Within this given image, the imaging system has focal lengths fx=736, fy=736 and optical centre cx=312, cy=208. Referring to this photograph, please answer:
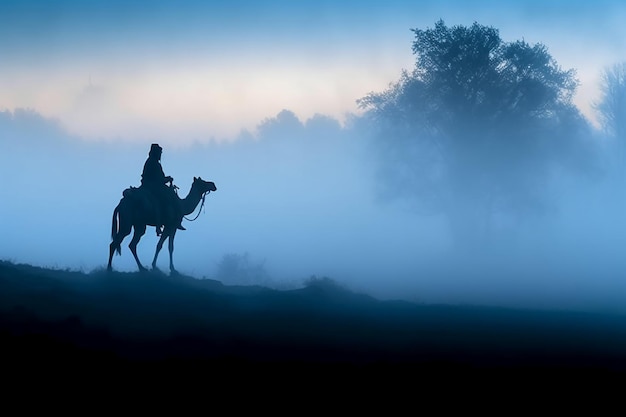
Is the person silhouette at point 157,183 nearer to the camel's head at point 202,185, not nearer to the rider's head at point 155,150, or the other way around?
the rider's head at point 155,150

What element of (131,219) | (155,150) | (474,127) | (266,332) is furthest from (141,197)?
(474,127)

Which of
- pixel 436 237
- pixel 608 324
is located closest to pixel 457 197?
pixel 436 237

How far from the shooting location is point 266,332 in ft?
53.4

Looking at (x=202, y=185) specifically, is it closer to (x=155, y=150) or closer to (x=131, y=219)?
(x=155, y=150)

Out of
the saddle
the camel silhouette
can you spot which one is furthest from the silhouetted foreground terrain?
the saddle

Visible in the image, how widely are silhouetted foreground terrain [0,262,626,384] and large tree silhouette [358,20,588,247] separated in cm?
2139

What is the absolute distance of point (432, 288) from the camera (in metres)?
36.9

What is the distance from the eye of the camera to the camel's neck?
2705 cm

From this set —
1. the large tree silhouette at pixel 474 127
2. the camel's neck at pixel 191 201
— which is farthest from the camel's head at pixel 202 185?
the large tree silhouette at pixel 474 127

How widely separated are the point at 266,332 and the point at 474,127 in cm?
3028

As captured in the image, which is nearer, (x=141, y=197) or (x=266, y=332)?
(x=266, y=332)

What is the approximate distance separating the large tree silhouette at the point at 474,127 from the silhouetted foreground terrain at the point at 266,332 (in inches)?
842

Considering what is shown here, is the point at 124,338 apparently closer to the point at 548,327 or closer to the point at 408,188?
the point at 548,327

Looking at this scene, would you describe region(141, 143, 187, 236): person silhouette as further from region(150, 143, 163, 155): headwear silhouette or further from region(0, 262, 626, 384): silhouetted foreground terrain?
region(0, 262, 626, 384): silhouetted foreground terrain
